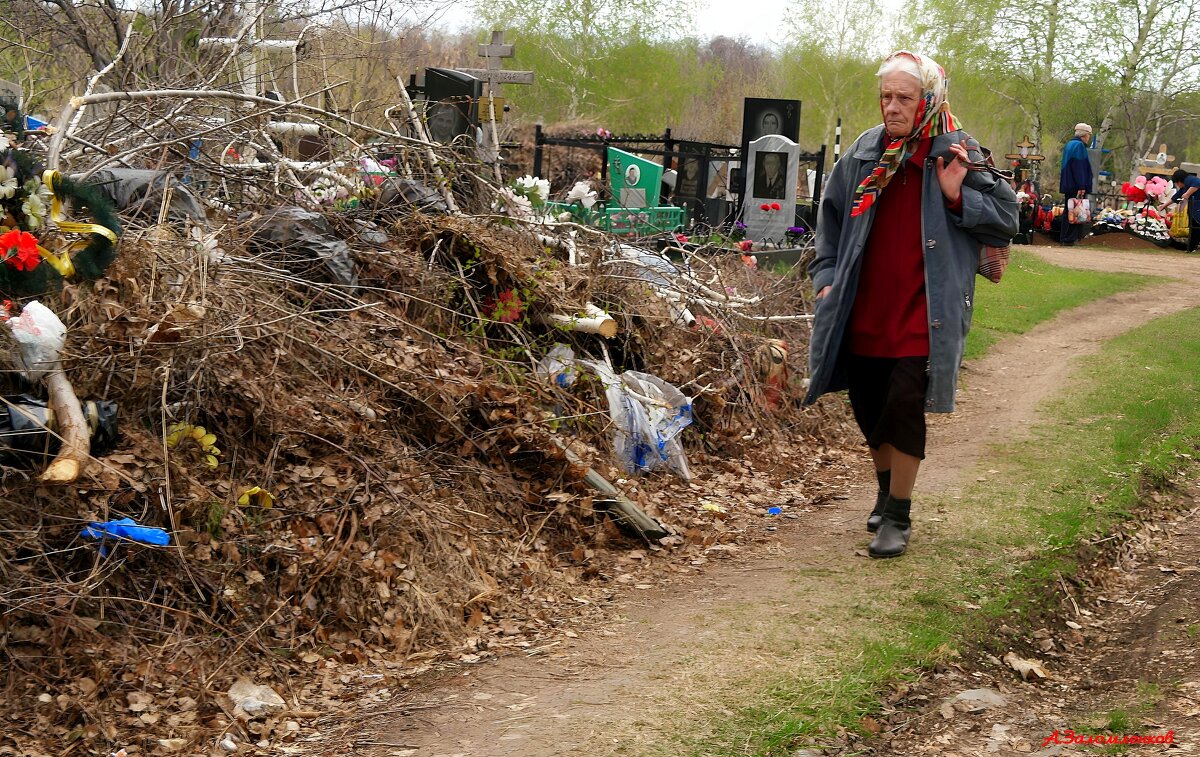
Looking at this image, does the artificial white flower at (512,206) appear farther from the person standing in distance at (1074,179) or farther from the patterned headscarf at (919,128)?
the person standing in distance at (1074,179)

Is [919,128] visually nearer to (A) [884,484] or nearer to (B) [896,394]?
(B) [896,394]

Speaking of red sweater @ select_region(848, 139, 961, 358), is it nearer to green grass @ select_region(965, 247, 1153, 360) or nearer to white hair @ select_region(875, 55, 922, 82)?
white hair @ select_region(875, 55, 922, 82)

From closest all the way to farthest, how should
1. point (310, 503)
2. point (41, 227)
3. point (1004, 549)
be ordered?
point (41, 227) → point (310, 503) → point (1004, 549)

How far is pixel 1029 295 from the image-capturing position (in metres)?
14.7

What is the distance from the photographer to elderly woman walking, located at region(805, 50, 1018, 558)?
470 cm

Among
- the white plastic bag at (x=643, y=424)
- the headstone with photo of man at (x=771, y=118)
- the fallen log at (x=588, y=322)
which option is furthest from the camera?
the headstone with photo of man at (x=771, y=118)

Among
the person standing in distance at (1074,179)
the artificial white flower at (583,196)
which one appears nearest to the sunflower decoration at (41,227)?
the artificial white flower at (583,196)

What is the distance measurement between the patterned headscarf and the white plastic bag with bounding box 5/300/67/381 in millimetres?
3094

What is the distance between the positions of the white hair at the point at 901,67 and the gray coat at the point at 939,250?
0.29 metres

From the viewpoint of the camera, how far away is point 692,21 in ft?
150

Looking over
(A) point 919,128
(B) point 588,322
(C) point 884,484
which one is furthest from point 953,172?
(B) point 588,322

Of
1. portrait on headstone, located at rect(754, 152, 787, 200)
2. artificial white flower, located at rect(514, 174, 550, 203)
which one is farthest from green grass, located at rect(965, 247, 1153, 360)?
artificial white flower, located at rect(514, 174, 550, 203)

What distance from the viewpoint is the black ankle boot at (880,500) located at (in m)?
5.22

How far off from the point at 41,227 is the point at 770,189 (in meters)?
13.7
